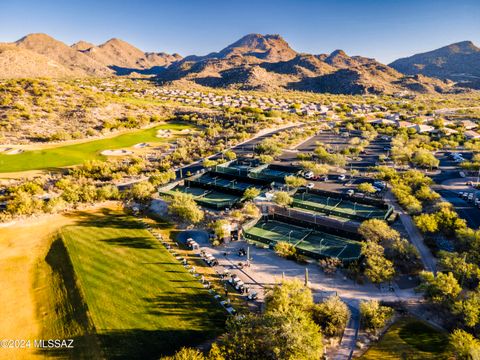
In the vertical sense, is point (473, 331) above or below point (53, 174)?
below

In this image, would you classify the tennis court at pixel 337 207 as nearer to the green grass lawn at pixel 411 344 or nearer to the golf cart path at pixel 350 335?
the golf cart path at pixel 350 335

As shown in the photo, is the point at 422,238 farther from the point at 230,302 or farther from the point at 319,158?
the point at 319,158

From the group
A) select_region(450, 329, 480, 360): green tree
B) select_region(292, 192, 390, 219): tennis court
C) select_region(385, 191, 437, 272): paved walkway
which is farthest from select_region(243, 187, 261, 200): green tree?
select_region(450, 329, 480, 360): green tree

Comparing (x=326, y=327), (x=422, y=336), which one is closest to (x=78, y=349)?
(x=326, y=327)

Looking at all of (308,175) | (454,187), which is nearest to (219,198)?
(308,175)

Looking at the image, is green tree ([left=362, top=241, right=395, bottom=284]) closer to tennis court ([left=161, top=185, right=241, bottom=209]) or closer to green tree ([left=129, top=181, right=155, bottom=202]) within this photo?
tennis court ([left=161, top=185, right=241, bottom=209])

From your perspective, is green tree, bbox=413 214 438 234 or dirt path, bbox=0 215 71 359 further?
green tree, bbox=413 214 438 234
